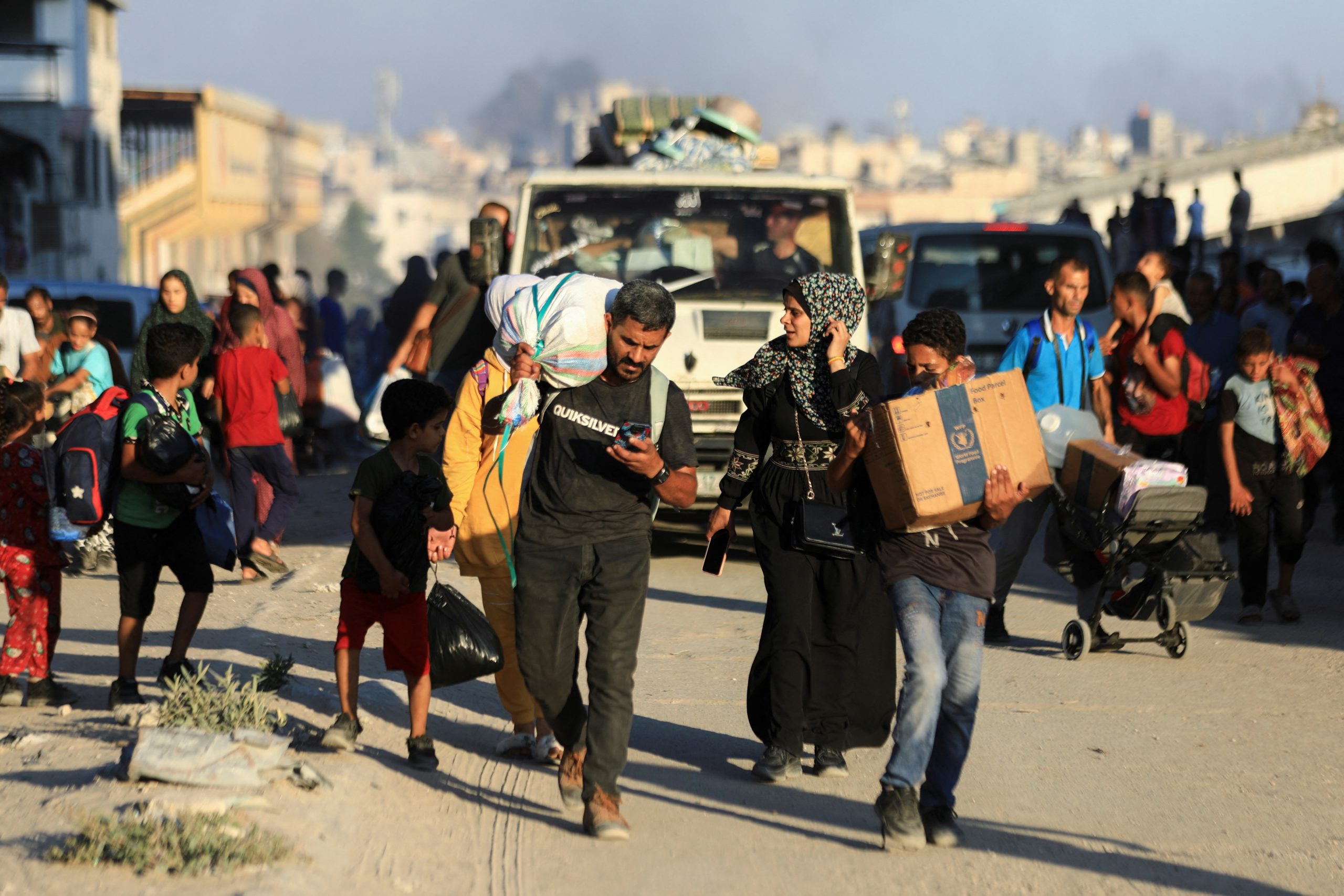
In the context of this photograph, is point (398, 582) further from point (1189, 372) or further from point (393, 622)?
point (1189, 372)

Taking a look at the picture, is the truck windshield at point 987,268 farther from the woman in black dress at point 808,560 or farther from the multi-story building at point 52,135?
the multi-story building at point 52,135

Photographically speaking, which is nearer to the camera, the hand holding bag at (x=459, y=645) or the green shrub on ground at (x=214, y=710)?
the green shrub on ground at (x=214, y=710)

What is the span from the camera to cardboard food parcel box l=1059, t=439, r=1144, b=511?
8094mm

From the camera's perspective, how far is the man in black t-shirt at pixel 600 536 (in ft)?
16.9

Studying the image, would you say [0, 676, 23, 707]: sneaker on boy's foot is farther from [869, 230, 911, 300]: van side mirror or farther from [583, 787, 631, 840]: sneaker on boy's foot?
[869, 230, 911, 300]: van side mirror

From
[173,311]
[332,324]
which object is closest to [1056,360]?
[173,311]

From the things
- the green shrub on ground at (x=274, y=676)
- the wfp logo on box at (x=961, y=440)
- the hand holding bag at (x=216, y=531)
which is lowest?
the green shrub on ground at (x=274, y=676)

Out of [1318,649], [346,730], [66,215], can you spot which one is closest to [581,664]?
[346,730]

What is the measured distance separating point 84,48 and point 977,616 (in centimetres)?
4658

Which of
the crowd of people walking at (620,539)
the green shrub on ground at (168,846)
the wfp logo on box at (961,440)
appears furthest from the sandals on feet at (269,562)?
the wfp logo on box at (961,440)

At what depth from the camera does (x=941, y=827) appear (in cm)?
519

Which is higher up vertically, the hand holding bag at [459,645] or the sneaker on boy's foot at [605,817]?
the hand holding bag at [459,645]

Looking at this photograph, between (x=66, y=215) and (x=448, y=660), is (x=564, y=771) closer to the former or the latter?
(x=448, y=660)

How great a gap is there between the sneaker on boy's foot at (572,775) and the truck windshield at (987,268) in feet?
31.3
